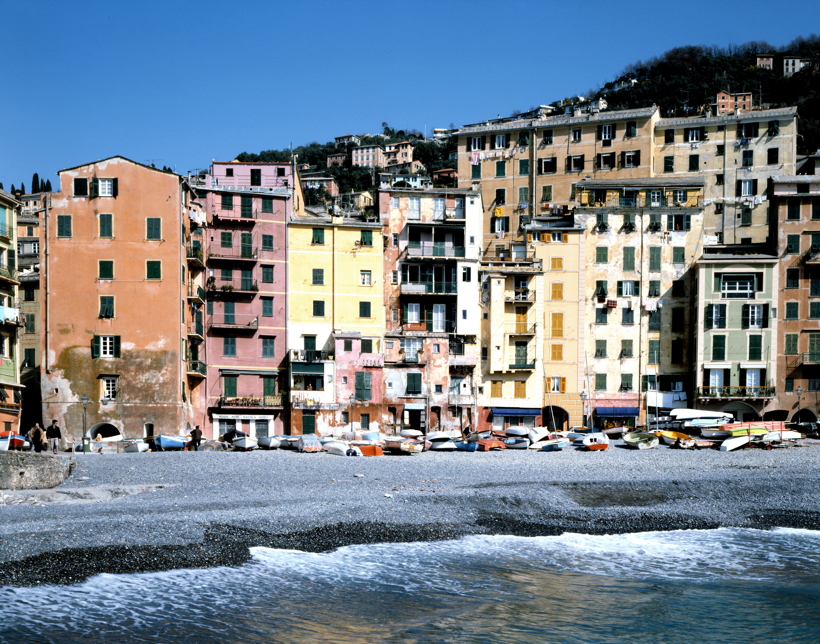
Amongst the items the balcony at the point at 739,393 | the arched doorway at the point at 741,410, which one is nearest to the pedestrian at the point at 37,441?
the balcony at the point at 739,393

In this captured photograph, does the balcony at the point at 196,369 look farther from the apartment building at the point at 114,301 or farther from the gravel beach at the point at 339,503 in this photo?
the gravel beach at the point at 339,503

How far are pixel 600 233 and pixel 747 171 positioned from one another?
20.0m

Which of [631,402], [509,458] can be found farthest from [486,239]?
[509,458]

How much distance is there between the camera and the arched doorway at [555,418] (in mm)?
68125

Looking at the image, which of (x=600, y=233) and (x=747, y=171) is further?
(x=747, y=171)

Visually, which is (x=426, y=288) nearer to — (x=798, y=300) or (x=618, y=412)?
(x=618, y=412)

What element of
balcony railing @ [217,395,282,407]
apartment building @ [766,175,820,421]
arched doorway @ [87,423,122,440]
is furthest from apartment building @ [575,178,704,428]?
arched doorway @ [87,423,122,440]

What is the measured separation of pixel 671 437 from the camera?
55094 mm

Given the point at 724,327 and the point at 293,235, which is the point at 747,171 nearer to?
the point at 724,327

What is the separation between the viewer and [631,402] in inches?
2712

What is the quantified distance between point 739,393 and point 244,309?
35780 millimetres

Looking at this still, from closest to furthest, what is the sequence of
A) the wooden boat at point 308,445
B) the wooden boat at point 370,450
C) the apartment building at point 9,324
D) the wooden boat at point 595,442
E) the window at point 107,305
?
1. the apartment building at point 9,324
2. the wooden boat at point 370,450
3. the wooden boat at point 308,445
4. the wooden boat at point 595,442
5. the window at point 107,305

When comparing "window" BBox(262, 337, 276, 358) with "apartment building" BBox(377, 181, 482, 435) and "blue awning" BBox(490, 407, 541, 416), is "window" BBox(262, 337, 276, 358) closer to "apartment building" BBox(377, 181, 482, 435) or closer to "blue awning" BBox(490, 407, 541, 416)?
"apartment building" BBox(377, 181, 482, 435)

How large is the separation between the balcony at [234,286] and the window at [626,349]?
27.4m
